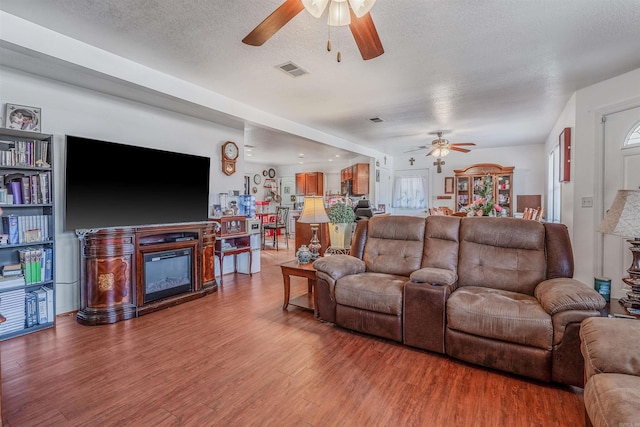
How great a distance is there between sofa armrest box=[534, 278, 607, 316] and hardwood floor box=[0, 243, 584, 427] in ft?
1.77

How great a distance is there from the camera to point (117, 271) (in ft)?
10.3

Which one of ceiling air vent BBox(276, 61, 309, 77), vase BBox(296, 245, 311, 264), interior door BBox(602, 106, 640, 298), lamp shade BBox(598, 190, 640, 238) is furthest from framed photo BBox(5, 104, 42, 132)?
interior door BBox(602, 106, 640, 298)

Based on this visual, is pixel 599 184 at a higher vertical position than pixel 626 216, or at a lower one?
higher

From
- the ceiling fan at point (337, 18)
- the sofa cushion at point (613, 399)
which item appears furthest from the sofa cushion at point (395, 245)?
the ceiling fan at point (337, 18)

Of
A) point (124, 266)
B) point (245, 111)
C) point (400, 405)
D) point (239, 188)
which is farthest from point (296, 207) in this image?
point (400, 405)

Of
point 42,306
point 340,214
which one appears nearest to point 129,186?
point 42,306

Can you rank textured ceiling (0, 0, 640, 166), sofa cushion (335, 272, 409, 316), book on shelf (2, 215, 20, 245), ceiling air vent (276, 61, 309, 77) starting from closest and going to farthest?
textured ceiling (0, 0, 640, 166) → sofa cushion (335, 272, 409, 316) → book on shelf (2, 215, 20, 245) → ceiling air vent (276, 61, 309, 77)

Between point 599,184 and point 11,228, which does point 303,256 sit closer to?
point 11,228

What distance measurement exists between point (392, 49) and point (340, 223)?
207 centimetres

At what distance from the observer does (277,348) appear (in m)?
2.54

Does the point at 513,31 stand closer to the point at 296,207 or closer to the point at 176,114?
the point at 176,114

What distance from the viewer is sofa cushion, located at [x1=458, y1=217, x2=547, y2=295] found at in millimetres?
2592

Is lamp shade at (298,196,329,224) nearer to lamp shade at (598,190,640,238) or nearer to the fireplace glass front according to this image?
the fireplace glass front

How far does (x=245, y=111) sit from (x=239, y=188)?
1.36m
